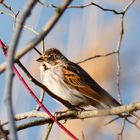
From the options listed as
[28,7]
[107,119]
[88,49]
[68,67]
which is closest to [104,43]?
[88,49]

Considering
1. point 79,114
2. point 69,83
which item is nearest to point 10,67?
point 79,114

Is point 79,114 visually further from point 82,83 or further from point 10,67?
point 10,67

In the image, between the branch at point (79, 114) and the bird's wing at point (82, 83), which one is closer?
the branch at point (79, 114)

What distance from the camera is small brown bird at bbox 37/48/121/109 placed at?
2971 mm

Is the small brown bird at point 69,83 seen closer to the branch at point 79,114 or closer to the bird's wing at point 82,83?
the bird's wing at point 82,83

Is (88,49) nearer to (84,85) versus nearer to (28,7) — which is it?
(84,85)

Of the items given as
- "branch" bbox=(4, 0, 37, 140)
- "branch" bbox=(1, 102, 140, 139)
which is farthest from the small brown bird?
"branch" bbox=(4, 0, 37, 140)

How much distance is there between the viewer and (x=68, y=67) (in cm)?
326

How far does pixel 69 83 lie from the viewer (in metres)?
3.07

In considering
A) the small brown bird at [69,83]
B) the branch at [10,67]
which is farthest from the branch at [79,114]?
the branch at [10,67]

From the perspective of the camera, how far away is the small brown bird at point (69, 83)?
297 cm

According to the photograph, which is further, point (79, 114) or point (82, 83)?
point (82, 83)

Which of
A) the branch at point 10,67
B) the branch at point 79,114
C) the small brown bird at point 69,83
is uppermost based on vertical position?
the small brown bird at point 69,83

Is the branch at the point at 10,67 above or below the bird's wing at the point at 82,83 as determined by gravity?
below
